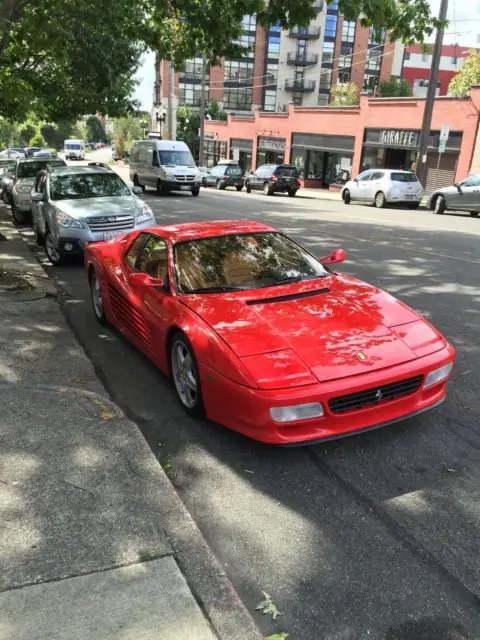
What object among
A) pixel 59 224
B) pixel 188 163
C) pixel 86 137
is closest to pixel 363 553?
pixel 59 224

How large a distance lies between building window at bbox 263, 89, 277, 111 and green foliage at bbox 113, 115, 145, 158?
18289 mm

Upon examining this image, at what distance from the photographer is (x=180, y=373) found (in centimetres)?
438

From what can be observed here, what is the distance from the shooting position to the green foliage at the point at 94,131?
152 metres

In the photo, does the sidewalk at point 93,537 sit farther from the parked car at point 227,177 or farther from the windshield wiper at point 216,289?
the parked car at point 227,177

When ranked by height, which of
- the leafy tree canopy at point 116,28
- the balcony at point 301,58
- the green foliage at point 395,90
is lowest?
the leafy tree canopy at point 116,28

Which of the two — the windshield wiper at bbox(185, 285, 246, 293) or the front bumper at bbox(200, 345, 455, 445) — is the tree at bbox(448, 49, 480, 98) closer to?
the windshield wiper at bbox(185, 285, 246, 293)

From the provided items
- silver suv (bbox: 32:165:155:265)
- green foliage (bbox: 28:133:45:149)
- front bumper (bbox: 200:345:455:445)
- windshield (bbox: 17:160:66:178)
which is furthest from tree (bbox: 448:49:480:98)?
green foliage (bbox: 28:133:45:149)

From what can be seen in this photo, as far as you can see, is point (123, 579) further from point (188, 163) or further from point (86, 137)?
point (86, 137)

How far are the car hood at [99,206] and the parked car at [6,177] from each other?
7.77 m

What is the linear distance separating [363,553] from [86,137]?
166267 mm

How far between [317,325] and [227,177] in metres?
32.6

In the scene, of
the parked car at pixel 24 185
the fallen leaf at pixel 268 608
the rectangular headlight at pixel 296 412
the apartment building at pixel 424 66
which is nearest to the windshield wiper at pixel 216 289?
the rectangular headlight at pixel 296 412

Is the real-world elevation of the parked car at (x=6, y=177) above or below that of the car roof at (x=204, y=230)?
below

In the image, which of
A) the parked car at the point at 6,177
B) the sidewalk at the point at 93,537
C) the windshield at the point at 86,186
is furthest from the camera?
the parked car at the point at 6,177
